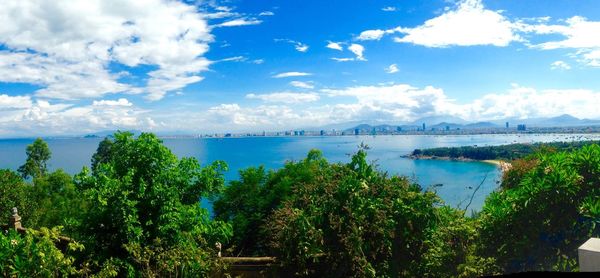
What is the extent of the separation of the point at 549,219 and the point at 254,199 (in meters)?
8.76

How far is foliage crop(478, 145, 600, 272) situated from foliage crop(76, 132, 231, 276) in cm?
342

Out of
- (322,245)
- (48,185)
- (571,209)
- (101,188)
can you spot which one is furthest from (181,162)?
(48,185)

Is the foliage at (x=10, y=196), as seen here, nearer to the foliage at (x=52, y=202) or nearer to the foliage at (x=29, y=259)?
the foliage at (x=52, y=202)

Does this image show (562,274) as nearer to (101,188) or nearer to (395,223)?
(395,223)

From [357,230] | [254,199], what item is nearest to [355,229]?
[357,230]

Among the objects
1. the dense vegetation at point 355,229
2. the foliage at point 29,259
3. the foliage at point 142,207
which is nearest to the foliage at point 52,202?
the foliage at point 142,207

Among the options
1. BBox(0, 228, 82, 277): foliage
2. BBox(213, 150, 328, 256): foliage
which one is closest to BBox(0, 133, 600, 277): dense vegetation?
BBox(0, 228, 82, 277): foliage

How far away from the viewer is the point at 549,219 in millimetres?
5281

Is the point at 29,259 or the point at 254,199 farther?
the point at 254,199

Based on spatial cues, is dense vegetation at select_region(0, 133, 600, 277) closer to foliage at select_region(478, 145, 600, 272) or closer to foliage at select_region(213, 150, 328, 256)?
foliage at select_region(478, 145, 600, 272)

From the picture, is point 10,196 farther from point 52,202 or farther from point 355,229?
point 355,229

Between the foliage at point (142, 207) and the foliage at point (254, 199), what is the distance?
4978mm

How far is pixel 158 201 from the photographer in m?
6.64

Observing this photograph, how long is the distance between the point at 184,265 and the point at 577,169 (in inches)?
182
